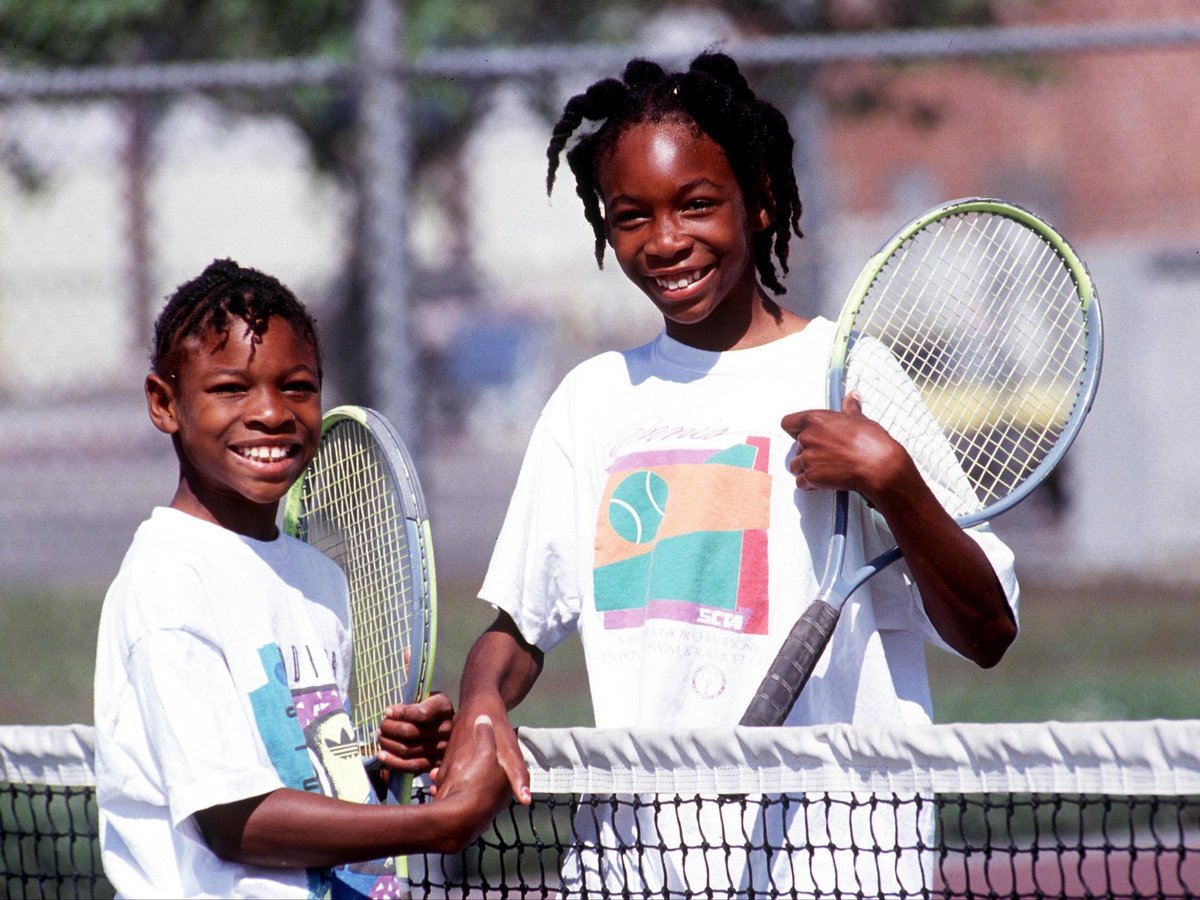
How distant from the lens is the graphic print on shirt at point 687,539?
2.39 m

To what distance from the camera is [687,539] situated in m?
2.41

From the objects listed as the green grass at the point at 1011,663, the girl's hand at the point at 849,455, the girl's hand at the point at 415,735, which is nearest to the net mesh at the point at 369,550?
the girl's hand at the point at 415,735

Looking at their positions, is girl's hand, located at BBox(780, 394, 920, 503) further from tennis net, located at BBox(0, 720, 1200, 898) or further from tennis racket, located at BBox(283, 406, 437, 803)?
tennis racket, located at BBox(283, 406, 437, 803)

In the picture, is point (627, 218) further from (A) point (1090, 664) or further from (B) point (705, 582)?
(A) point (1090, 664)

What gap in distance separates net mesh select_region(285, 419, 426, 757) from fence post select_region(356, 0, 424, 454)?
2.42 m

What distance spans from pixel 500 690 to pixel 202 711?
0.50 meters

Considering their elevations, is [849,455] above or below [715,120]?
below

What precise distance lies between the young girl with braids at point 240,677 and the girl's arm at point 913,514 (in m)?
0.60

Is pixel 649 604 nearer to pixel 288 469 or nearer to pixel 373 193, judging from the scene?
pixel 288 469

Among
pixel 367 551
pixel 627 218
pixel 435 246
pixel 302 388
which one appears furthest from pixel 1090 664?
pixel 302 388

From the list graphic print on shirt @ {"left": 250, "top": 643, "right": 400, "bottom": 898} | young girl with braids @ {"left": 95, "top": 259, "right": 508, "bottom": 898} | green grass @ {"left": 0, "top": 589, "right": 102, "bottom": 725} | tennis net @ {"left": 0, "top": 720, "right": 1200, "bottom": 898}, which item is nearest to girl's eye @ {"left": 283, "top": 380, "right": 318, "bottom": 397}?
young girl with braids @ {"left": 95, "top": 259, "right": 508, "bottom": 898}

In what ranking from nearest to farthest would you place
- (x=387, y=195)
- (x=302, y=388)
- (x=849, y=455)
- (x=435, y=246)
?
(x=849, y=455), (x=302, y=388), (x=387, y=195), (x=435, y=246)

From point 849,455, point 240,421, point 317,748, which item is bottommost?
point 317,748

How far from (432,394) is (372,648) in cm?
627
